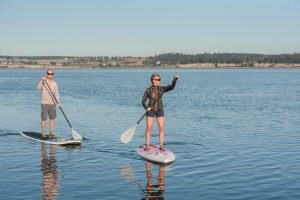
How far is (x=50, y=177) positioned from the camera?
11.3 metres

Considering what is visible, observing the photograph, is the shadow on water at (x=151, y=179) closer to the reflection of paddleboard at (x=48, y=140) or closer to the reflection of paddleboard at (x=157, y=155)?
the reflection of paddleboard at (x=157, y=155)

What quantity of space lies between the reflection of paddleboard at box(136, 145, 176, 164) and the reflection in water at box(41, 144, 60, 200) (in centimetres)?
239

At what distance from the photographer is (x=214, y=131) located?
19766 mm

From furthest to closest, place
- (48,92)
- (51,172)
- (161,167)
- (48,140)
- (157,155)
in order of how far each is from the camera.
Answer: (48,92)
(48,140)
(157,155)
(161,167)
(51,172)

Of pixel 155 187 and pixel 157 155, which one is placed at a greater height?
pixel 157 155

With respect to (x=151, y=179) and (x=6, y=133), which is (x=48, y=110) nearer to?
(x=6, y=133)

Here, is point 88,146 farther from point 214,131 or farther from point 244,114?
point 244,114

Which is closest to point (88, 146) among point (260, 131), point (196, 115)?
point (260, 131)

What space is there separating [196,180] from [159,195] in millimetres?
1503

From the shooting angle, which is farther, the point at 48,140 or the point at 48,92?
the point at 48,92

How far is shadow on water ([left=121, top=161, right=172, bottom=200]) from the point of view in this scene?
32.6ft

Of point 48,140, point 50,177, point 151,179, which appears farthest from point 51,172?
point 48,140

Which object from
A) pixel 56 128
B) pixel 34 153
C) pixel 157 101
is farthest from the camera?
pixel 56 128

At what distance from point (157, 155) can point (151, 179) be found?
205 centimetres
